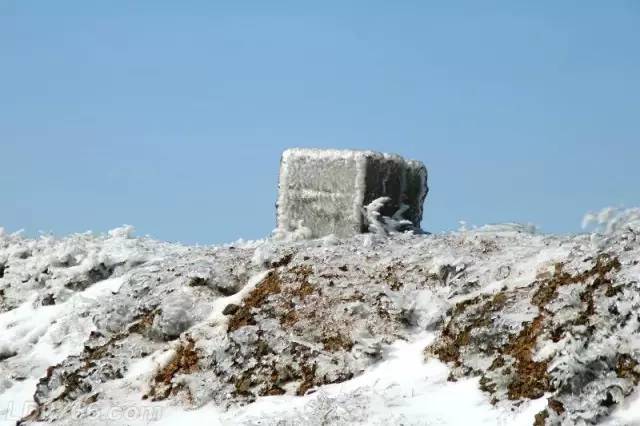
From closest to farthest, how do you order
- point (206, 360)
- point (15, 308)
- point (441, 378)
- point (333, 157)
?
point (441, 378) → point (206, 360) → point (333, 157) → point (15, 308)

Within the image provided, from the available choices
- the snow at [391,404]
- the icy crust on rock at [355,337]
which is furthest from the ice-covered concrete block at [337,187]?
the snow at [391,404]

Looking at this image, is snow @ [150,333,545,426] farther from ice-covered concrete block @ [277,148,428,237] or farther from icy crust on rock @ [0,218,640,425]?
ice-covered concrete block @ [277,148,428,237]

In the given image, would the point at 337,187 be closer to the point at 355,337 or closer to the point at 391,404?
the point at 355,337

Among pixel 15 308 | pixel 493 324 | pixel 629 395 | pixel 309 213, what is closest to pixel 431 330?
pixel 493 324

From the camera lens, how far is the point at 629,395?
10.4 metres

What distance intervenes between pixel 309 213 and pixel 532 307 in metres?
7.03

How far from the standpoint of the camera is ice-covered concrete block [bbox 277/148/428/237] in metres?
18.6

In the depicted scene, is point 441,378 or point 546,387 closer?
point 546,387

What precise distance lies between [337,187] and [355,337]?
18.4 feet

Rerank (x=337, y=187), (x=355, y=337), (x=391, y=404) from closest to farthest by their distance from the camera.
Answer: (x=391, y=404), (x=355, y=337), (x=337, y=187)

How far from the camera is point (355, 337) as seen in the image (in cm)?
1360

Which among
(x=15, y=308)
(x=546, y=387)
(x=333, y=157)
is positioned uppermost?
(x=333, y=157)

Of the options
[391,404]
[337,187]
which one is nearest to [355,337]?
[391,404]

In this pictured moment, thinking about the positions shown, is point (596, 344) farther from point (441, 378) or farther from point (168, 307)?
point (168, 307)
